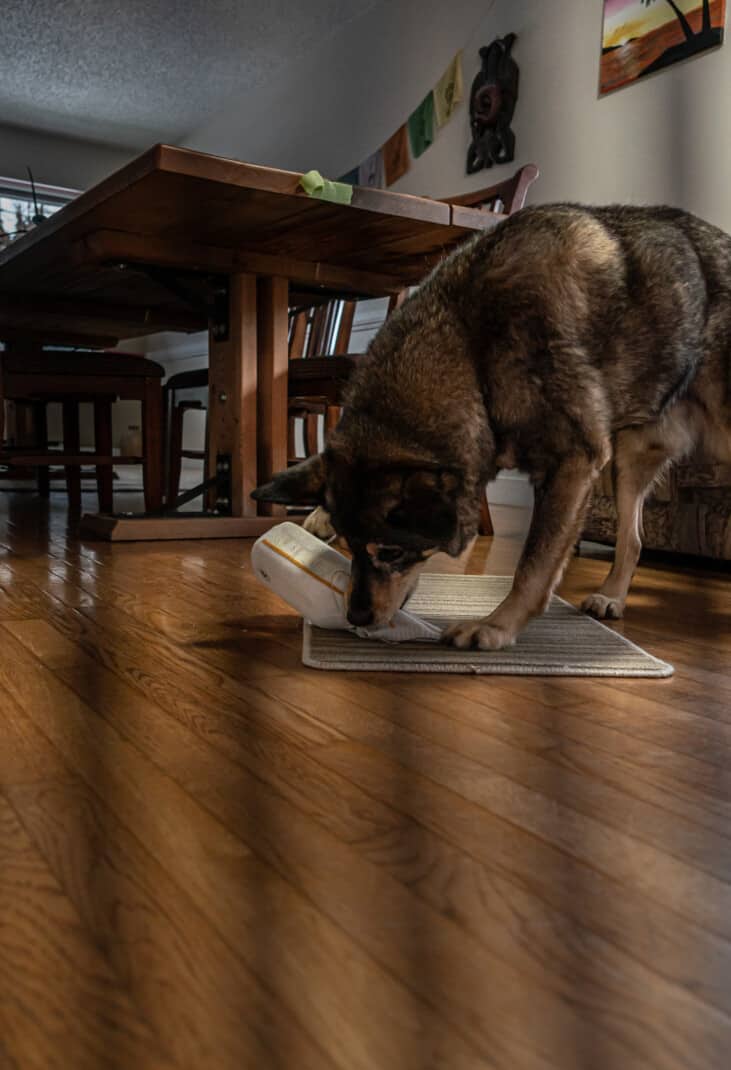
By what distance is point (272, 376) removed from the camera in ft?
10.3

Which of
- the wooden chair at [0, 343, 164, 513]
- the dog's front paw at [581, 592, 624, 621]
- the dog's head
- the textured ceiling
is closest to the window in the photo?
the textured ceiling

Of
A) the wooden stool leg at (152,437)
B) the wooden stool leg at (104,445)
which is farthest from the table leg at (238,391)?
the wooden stool leg at (104,445)

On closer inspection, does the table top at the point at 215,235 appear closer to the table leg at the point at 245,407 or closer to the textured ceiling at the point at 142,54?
the table leg at the point at 245,407

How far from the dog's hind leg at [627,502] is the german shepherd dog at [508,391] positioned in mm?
231

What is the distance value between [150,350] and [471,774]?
8782mm

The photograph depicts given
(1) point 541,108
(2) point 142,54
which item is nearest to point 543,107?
(1) point 541,108

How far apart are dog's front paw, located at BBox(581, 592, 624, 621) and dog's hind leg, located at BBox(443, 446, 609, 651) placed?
375mm

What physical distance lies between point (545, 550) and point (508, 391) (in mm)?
284

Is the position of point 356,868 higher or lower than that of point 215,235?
lower

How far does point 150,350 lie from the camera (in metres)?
9.19

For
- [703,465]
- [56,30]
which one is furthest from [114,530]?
[56,30]

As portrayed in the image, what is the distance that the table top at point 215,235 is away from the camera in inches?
95.1

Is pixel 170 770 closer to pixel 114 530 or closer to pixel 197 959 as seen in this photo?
pixel 197 959

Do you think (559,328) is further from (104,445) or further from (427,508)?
(104,445)
